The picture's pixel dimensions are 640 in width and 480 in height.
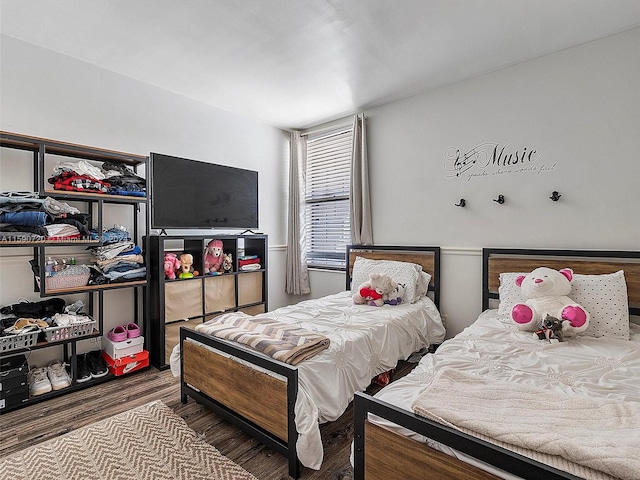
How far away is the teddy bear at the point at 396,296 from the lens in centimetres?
299

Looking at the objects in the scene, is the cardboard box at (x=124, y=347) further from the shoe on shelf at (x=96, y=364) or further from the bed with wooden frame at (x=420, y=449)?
the bed with wooden frame at (x=420, y=449)

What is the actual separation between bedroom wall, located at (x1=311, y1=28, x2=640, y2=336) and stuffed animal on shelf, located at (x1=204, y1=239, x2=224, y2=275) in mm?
1682

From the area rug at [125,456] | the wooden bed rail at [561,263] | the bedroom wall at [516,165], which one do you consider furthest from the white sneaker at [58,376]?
the wooden bed rail at [561,263]

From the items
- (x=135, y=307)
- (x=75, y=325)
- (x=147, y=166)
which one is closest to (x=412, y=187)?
(x=147, y=166)

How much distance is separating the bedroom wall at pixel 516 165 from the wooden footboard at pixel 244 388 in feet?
6.77

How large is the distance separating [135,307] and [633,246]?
4.02 meters

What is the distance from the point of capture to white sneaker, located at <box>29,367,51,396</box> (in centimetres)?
242

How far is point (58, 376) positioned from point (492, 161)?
3879 mm

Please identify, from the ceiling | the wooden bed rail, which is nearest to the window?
the ceiling

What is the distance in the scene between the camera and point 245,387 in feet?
6.24

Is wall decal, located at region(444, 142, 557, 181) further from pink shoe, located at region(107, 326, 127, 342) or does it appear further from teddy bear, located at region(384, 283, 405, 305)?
pink shoe, located at region(107, 326, 127, 342)

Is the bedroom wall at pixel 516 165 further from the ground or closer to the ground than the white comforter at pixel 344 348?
further from the ground

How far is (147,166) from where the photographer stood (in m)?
3.00

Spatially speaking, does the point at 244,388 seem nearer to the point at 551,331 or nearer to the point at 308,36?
the point at 551,331
